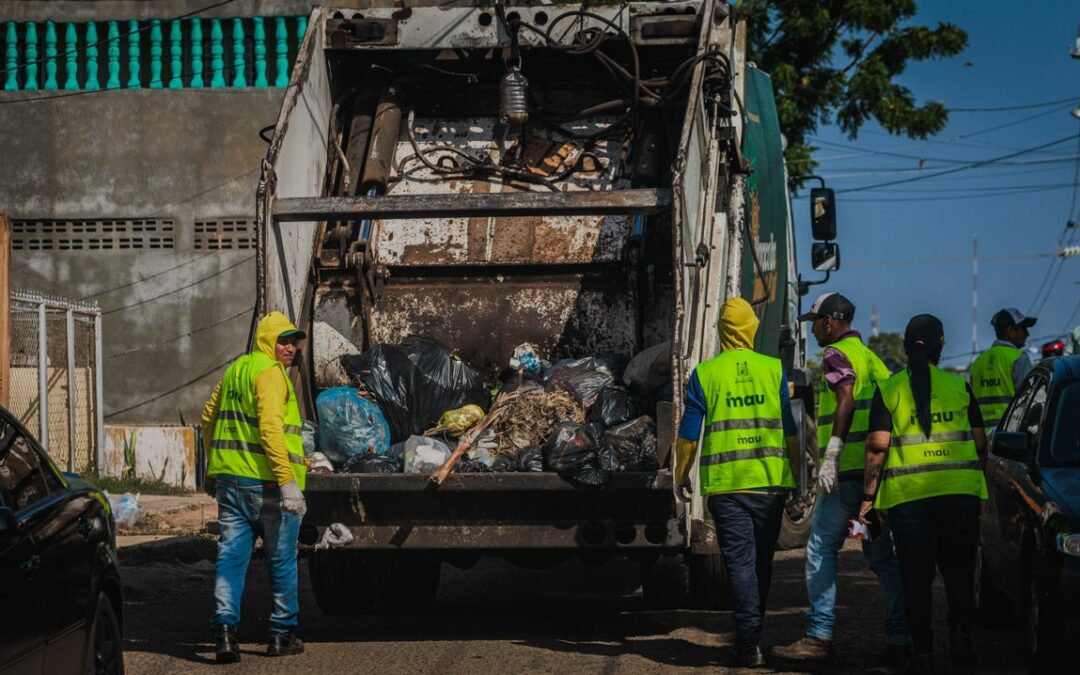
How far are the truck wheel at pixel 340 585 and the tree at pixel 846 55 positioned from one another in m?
14.0

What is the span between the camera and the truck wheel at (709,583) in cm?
802

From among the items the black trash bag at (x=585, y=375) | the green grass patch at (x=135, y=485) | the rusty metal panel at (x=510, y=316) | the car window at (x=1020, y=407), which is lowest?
the green grass patch at (x=135, y=485)

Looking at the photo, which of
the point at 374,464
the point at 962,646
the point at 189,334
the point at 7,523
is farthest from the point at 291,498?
the point at 189,334

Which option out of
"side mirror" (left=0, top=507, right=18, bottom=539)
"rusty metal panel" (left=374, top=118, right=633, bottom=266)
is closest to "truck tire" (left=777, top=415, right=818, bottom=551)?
"rusty metal panel" (left=374, top=118, right=633, bottom=266)

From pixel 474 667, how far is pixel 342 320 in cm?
246

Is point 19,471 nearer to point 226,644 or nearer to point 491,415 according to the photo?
point 226,644

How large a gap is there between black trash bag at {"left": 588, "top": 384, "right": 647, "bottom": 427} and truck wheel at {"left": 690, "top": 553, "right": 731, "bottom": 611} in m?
0.87

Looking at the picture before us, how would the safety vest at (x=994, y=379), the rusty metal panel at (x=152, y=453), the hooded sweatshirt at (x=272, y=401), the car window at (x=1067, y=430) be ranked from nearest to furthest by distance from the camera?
the car window at (x=1067, y=430)
the hooded sweatshirt at (x=272, y=401)
the safety vest at (x=994, y=379)
the rusty metal panel at (x=152, y=453)

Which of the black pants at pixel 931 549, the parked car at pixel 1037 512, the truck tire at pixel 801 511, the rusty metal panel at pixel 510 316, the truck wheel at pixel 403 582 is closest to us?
the parked car at pixel 1037 512

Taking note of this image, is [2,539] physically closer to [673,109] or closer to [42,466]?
[42,466]

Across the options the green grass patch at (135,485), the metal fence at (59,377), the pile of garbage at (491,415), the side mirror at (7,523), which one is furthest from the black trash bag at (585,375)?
the green grass patch at (135,485)

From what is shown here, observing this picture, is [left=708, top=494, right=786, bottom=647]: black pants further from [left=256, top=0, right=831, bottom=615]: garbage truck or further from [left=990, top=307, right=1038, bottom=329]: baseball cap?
[left=990, top=307, right=1038, bottom=329]: baseball cap

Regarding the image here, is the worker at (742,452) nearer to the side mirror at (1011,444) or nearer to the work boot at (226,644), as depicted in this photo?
the side mirror at (1011,444)

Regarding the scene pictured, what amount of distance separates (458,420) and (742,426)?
160 centimetres
